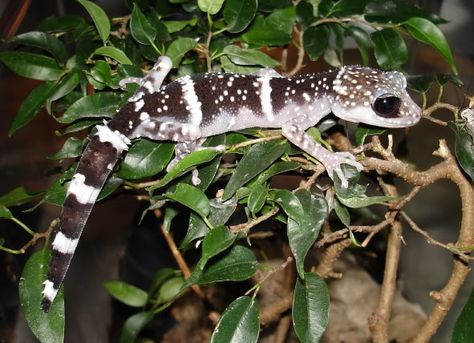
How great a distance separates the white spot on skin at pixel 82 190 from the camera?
1421mm

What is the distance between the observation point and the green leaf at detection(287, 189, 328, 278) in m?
1.13

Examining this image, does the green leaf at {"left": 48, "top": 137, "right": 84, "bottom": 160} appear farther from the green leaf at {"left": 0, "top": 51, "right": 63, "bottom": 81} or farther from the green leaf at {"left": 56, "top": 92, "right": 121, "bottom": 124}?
the green leaf at {"left": 0, "top": 51, "right": 63, "bottom": 81}

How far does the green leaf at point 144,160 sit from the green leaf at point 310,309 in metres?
0.43

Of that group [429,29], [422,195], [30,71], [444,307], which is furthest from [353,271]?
[30,71]

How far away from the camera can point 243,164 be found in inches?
48.6

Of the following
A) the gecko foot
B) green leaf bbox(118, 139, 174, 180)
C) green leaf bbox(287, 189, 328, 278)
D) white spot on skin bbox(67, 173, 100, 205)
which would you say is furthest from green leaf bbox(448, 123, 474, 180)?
white spot on skin bbox(67, 173, 100, 205)

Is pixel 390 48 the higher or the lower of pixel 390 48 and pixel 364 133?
the higher

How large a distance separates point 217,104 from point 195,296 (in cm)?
113

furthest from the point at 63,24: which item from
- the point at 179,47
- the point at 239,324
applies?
the point at 239,324

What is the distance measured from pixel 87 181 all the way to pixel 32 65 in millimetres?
387

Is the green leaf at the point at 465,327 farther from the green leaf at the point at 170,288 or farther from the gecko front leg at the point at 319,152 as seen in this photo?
the green leaf at the point at 170,288

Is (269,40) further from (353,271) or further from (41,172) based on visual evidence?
(353,271)

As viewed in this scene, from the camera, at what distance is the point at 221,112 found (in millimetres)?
1693

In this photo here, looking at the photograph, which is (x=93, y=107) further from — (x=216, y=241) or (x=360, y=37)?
(x=360, y=37)
